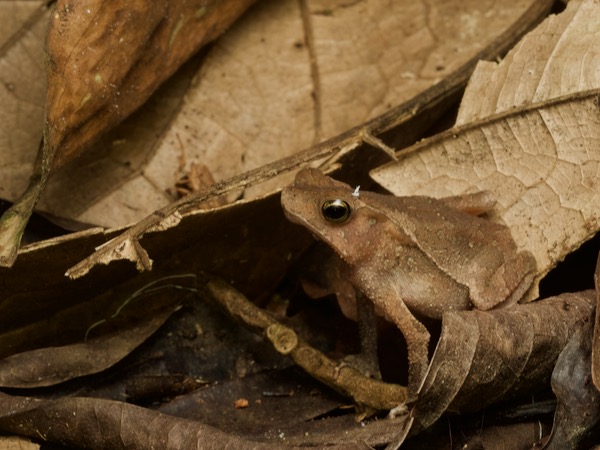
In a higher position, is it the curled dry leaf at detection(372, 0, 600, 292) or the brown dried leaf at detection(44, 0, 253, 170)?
the brown dried leaf at detection(44, 0, 253, 170)

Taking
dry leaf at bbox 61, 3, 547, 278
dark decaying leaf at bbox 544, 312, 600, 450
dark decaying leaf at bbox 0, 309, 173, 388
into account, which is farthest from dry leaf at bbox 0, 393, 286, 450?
dark decaying leaf at bbox 544, 312, 600, 450

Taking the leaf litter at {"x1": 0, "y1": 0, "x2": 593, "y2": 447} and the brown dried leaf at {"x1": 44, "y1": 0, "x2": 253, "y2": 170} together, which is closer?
the leaf litter at {"x1": 0, "y1": 0, "x2": 593, "y2": 447}

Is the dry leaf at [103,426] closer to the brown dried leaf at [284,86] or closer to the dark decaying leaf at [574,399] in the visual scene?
the dark decaying leaf at [574,399]

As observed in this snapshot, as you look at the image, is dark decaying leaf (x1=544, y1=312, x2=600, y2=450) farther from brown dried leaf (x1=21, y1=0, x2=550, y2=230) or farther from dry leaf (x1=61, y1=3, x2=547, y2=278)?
brown dried leaf (x1=21, y1=0, x2=550, y2=230)

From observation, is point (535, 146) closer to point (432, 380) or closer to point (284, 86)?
point (432, 380)

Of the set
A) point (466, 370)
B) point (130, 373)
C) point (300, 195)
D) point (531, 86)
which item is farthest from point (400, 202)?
point (130, 373)

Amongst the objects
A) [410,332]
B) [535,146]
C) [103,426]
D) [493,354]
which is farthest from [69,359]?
[535,146]
